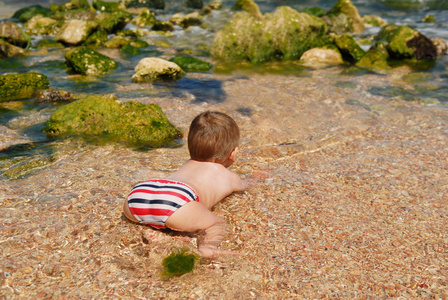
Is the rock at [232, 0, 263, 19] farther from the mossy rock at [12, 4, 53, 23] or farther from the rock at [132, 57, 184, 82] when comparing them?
the mossy rock at [12, 4, 53, 23]

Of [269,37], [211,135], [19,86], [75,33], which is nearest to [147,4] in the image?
[75,33]

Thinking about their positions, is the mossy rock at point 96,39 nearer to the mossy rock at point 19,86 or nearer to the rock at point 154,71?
the rock at point 154,71

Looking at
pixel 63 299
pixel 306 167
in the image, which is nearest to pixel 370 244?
pixel 306 167

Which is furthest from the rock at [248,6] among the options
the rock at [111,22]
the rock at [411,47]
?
the rock at [411,47]

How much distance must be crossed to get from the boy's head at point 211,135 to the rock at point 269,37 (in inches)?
257

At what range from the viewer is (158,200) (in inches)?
105

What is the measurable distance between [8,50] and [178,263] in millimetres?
9581

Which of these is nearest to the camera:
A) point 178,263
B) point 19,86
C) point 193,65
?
point 178,263

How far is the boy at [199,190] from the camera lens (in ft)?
8.77

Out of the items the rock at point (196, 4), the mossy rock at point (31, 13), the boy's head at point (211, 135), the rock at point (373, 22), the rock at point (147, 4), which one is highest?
the boy's head at point (211, 135)

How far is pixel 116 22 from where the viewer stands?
44.0ft

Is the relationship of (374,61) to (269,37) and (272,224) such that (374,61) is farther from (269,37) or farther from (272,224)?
(272,224)

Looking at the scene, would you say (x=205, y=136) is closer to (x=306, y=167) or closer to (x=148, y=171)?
(x=148, y=171)

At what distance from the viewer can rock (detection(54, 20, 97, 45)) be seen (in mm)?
11273
